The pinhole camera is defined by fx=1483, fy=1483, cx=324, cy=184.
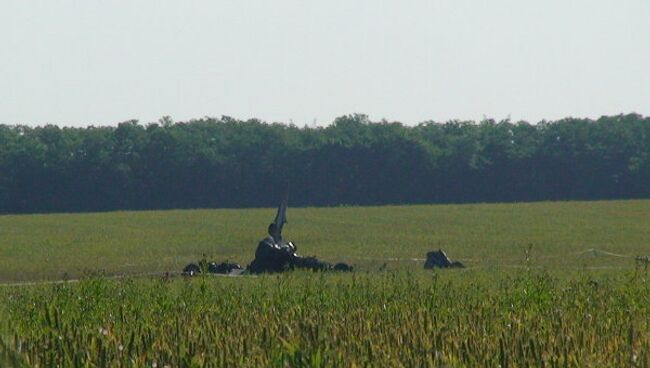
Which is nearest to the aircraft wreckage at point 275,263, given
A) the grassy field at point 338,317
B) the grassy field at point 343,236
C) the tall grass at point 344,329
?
the grassy field at point 343,236

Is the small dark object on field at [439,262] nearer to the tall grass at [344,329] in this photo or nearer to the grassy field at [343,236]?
the grassy field at [343,236]

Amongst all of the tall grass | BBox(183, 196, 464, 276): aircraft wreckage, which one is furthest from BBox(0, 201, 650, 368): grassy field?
BBox(183, 196, 464, 276): aircraft wreckage

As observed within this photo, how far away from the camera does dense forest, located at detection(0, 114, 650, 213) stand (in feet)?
317

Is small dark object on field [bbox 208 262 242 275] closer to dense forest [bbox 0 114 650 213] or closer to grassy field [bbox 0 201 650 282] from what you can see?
grassy field [bbox 0 201 650 282]

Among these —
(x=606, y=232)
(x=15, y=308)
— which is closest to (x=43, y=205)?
(x=606, y=232)

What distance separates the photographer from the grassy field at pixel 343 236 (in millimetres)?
36125

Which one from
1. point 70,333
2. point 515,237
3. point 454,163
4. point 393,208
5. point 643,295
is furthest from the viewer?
point 454,163

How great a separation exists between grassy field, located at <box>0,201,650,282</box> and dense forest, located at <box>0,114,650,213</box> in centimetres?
2669

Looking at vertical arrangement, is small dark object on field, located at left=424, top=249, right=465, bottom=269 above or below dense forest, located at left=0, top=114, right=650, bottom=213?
below

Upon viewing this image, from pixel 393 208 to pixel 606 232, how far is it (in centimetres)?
2332

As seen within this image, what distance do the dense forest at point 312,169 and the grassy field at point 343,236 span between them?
26.7 metres

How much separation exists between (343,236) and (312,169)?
53.1m

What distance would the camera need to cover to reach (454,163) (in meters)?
102

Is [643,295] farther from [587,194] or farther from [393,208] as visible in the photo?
[587,194]
